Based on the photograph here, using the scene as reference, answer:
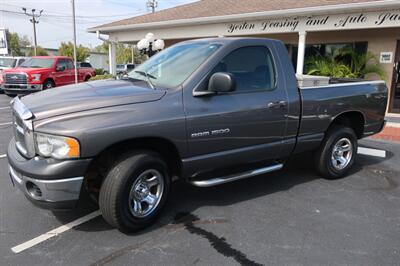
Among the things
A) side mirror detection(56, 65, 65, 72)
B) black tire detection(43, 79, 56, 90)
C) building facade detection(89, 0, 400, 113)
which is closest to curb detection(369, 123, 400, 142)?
building facade detection(89, 0, 400, 113)

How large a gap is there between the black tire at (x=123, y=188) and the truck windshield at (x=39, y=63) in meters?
14.3

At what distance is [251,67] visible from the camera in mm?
4148

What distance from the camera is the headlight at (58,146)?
2945mm

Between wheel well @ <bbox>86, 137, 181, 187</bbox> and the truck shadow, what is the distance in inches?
13.1

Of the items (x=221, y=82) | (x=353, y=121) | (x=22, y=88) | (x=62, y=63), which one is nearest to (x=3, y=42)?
(x=62, y=63)

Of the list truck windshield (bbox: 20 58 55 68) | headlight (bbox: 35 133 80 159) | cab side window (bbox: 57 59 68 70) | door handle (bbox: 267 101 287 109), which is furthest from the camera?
cab side window (bbox: 57 59 68 70)

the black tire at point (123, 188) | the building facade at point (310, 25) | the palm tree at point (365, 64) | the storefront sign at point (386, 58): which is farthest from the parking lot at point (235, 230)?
the storefront sign at point (386, 58)

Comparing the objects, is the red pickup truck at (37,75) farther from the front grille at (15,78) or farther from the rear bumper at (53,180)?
the rear bumper at (53,180)

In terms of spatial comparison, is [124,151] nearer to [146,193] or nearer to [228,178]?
[146,193]

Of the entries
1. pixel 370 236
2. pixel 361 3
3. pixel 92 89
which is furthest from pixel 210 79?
pixel 361 3

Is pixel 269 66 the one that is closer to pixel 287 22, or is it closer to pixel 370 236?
pixel 370 236

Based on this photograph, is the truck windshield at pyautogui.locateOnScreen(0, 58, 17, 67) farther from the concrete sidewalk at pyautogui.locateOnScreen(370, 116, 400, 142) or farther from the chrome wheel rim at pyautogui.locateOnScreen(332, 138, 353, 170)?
the chrome wheel rim at pyautogui.locateOnScreen(332, 138, 353, 170)

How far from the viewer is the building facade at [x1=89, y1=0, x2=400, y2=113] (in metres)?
10.6

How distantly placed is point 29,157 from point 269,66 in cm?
282
